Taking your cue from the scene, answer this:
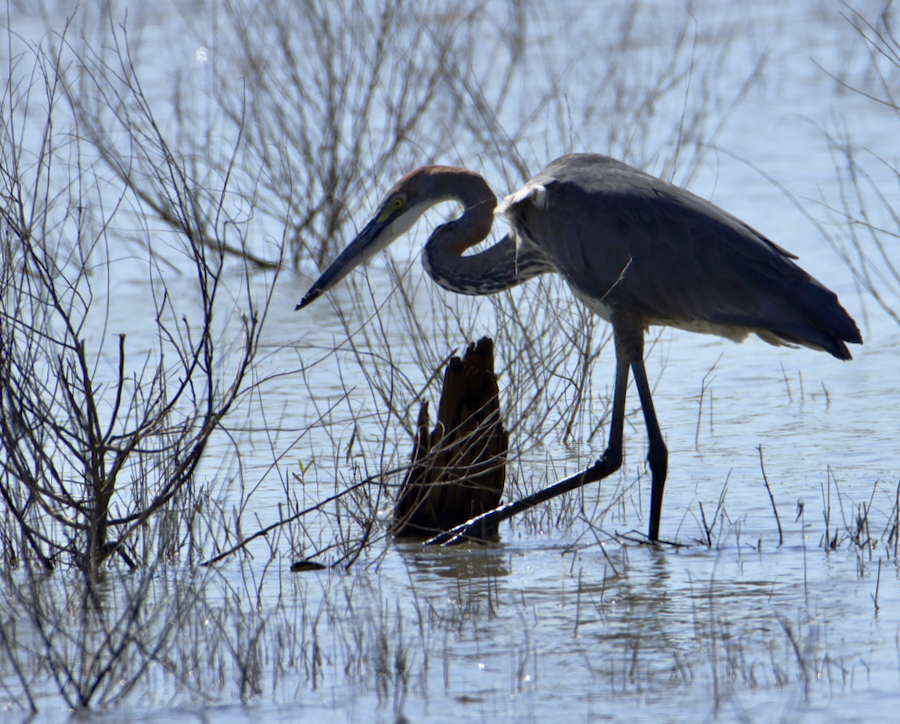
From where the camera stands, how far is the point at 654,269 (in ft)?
17.9

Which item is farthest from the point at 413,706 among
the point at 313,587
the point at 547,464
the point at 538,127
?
the point at 538,127

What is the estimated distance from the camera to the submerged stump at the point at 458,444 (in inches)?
196

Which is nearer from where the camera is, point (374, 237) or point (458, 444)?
point (458, 444)

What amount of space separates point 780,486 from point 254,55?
587 centimetres

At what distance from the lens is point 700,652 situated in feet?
11.7

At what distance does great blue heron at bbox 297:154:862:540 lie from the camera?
528 cm

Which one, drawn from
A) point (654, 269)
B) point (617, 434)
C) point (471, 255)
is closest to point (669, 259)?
point (654, 269)

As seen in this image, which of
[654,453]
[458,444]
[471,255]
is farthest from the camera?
[471,255]

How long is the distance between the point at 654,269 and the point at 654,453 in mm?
729

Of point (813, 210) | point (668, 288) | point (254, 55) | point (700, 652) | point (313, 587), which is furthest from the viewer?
point (813, 210)

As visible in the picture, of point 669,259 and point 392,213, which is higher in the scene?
point 392,213

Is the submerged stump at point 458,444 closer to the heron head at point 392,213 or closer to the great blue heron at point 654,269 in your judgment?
the great blue heron at point 654,269

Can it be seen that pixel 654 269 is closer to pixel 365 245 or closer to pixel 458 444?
pixel 458 444

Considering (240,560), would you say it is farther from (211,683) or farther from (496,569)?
(211,683)
